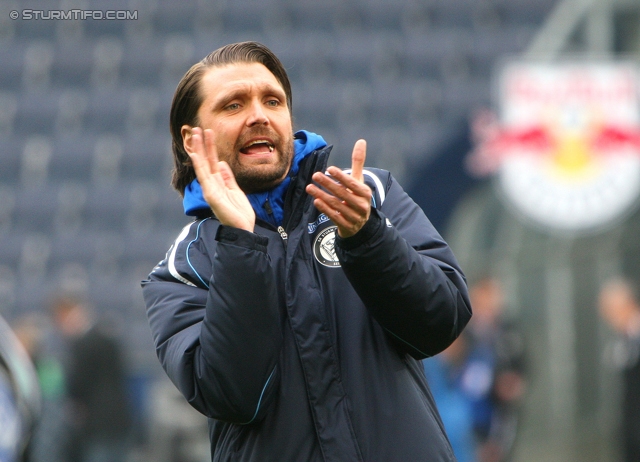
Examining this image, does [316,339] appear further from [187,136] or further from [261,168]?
[187,136]

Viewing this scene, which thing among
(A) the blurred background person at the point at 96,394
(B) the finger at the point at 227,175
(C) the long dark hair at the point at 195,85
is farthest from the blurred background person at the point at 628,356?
(B) the finger at the point at 227,175

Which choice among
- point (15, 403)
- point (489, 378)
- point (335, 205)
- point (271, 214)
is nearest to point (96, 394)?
Answer: point (489, 378)

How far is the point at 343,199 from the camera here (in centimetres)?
208

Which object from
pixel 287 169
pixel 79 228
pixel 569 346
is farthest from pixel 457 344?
pixel 287 169

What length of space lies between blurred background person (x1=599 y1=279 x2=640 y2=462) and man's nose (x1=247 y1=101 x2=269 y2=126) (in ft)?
16.8

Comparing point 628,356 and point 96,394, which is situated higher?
point 628,356

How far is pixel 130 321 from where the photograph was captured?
1025cm

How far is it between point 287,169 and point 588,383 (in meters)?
6.52

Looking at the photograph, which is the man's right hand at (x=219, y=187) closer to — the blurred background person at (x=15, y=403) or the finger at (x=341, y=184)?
the finger at (x=341, y=184)

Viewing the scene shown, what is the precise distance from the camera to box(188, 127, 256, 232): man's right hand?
2.20m

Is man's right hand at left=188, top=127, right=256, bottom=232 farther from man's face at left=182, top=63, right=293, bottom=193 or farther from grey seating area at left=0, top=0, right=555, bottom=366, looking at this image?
grey seating area at left=0, top=0, right=555, bottom=366

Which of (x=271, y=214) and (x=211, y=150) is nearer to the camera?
(x=211, y=150)

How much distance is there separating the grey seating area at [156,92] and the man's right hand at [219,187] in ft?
27.4

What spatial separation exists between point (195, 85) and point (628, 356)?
17.1ft
